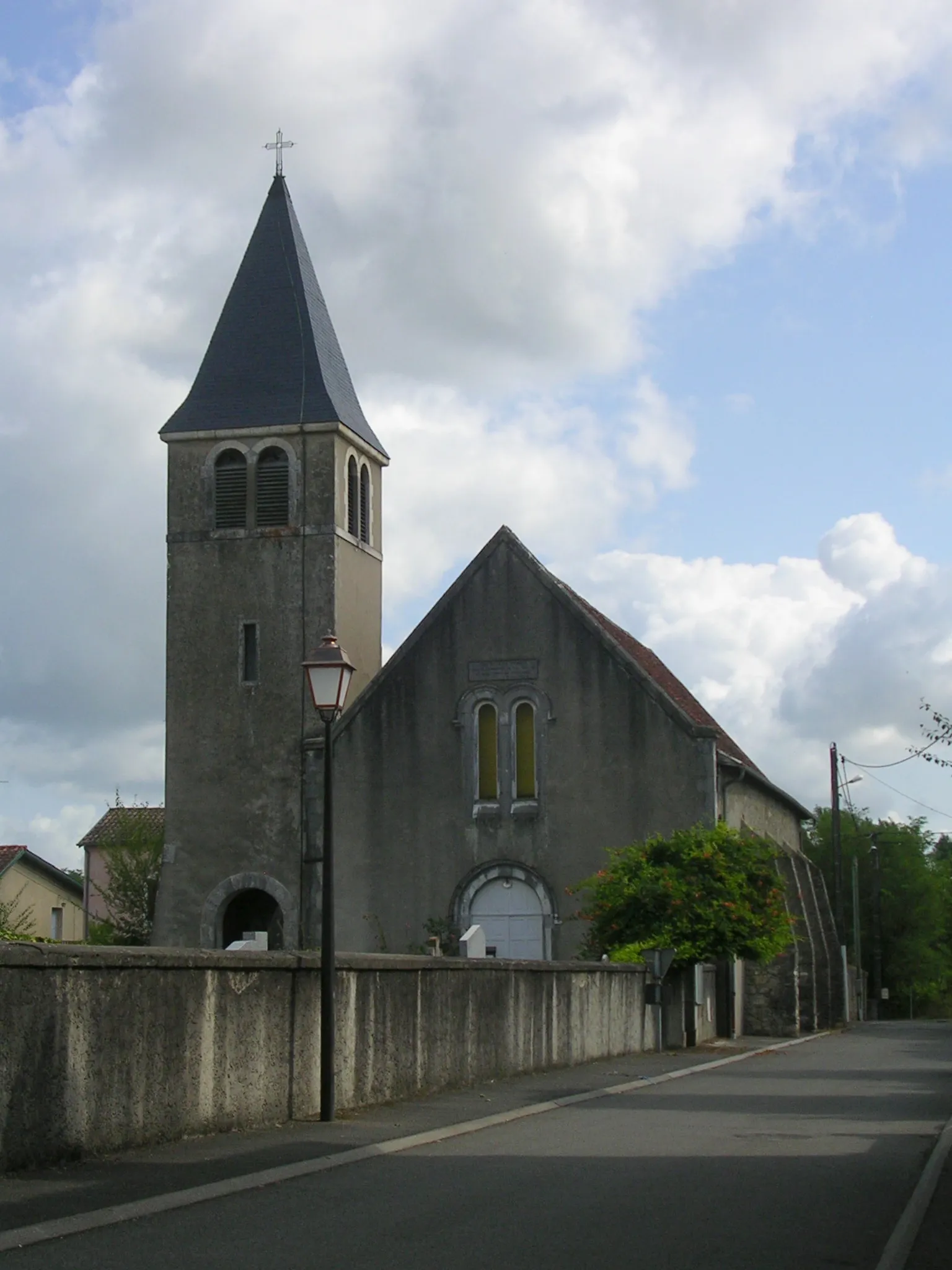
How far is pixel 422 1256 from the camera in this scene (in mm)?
7883

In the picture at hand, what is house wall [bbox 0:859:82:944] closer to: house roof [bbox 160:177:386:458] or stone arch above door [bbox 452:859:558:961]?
house roof [bbox 160:177:386:458]

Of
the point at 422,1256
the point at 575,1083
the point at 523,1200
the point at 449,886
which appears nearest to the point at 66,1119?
the point at 523,1200

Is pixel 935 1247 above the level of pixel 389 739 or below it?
below

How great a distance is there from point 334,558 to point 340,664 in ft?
71.0

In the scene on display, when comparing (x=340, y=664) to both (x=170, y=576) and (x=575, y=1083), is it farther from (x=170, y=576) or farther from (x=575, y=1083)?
(x=170, y=576)

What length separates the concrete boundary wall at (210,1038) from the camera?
34.4 ft

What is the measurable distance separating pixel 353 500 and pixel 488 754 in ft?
22.0

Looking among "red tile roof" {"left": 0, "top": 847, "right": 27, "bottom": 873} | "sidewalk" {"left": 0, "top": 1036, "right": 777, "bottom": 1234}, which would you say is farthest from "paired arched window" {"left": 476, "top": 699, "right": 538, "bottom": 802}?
"red tile roof" {"left": 0, "top": 847, "right": 27, "bottom": 873}

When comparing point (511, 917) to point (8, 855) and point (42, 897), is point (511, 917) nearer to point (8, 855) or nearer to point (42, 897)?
point (8, 855)

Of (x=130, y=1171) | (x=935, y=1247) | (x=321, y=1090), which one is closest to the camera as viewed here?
(x=935, y=1247)

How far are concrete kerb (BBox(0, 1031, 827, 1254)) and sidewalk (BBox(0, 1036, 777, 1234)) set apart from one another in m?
0.11

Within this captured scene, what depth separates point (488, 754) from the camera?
3544cm

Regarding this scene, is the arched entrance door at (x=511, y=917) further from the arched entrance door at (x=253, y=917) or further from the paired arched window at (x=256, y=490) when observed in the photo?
the paired arched window at (x=256, y=490)

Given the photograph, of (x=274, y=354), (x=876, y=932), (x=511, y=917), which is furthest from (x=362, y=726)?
(x=876, y=932)
